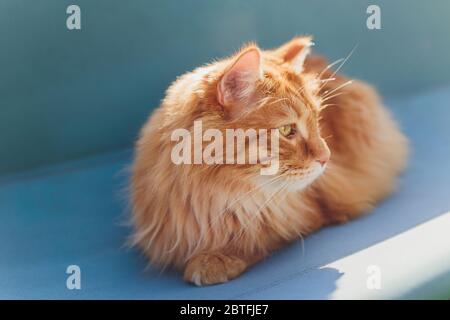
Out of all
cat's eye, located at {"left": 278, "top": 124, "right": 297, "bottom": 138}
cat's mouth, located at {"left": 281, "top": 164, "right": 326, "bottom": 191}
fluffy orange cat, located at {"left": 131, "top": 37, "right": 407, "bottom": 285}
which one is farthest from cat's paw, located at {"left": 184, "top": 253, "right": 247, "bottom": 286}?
cat's eye, located at {"left": 278, "top": 124, "right": 297, "bottom": 138}

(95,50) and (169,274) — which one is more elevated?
(95,50)

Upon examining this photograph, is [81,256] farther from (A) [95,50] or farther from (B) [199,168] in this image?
(A) [95,50]

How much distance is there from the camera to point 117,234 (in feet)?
6.61

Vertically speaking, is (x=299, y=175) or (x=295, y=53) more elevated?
(x=295, y=53)

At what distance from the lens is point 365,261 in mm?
1579

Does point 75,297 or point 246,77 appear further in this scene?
point 75,297

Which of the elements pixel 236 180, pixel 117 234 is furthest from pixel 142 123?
pixel 236 180

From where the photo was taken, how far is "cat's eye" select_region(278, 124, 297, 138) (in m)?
1.56

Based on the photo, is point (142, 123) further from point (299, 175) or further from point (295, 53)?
point (299, 175)

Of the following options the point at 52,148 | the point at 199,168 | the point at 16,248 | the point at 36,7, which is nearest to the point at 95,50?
the point at 36,7

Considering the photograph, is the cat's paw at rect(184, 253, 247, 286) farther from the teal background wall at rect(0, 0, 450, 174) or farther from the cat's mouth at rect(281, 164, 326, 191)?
the teal background wall at rect(0, 0, 450, 174)

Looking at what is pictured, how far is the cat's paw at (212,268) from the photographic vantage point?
1593 mm

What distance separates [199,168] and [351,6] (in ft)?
4.52

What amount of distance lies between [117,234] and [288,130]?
2.39ft
